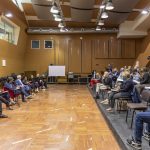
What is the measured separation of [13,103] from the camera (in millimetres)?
9383

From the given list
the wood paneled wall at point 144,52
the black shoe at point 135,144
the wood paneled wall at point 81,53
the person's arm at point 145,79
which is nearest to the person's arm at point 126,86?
the person's arm at point 145,79

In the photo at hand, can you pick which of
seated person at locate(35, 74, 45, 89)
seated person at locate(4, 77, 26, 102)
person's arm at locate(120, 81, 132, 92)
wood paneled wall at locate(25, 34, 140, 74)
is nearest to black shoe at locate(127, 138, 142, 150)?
person's arm at locate(120, 81, 132, 92)

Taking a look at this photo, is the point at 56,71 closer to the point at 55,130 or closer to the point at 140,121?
the point at 55,130

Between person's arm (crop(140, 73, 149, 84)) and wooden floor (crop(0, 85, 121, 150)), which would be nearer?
wooden floor (crop(0, 85, 121, 150))

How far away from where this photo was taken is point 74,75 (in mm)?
20234

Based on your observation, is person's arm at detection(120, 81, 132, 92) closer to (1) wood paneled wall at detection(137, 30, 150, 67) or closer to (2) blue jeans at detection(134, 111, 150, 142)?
Answer: (2) blue jeans at detection(134, 111, 150, 142)

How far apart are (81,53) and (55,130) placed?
14987 millimetres

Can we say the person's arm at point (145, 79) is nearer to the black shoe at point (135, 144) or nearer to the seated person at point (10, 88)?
the seated person at point (10, 88)

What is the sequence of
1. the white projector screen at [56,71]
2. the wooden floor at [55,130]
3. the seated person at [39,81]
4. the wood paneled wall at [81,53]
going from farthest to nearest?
the wood paneled wall at [81,53] → the white projector screen at [56,71] → the seated person at [39,81] → the wooden floor at [55,130]

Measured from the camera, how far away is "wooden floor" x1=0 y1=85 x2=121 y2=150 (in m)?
4.71

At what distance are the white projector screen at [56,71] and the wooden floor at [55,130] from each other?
11340 millimetres

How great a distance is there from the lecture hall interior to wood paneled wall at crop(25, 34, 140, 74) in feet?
0.23

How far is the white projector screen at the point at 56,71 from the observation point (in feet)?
65.1

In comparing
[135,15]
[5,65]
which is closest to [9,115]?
[5,65]
